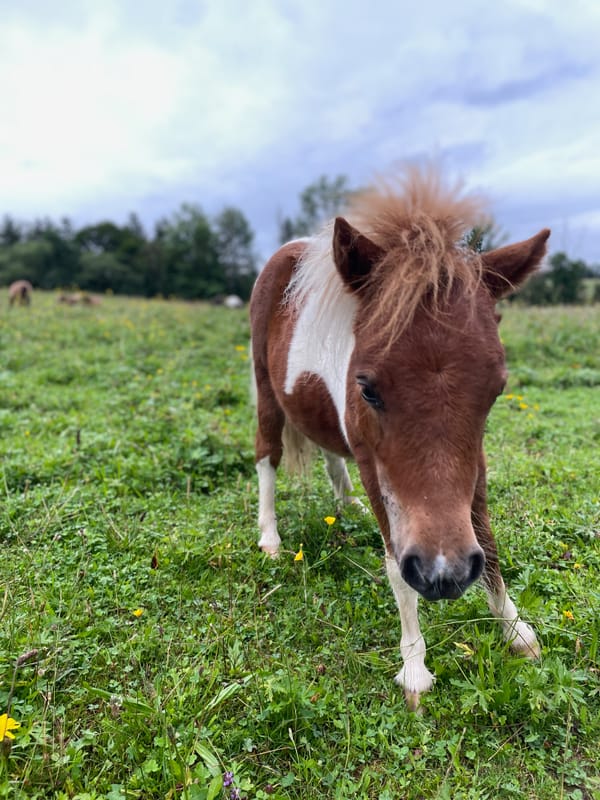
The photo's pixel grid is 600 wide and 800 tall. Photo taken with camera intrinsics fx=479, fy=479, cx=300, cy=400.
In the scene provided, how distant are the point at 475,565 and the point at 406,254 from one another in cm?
109

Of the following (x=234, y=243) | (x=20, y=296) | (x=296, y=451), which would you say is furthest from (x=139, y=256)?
(x=296, y=451)

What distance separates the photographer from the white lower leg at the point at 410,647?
1926 millimetres

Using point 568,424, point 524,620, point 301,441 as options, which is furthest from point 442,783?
point 568,424

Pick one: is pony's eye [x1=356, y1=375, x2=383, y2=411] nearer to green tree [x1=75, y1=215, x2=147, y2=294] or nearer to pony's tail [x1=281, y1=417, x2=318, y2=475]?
pony's tail [x1=281, y1=417, x2=318, y2=475]

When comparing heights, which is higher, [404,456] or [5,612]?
[404,456]

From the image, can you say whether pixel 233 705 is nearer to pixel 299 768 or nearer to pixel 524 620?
pixel 299 768

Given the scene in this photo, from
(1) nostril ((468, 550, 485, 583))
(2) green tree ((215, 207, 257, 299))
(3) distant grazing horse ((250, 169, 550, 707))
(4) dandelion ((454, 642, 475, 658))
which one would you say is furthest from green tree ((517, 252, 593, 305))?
(2) green tree ((215, 207, 257, 299))

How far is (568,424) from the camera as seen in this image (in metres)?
4.74

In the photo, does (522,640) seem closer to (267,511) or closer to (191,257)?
(267,511)

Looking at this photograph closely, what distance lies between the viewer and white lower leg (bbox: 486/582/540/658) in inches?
79.8

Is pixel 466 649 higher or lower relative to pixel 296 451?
lower

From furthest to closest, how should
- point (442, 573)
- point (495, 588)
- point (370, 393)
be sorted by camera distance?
1. point (495, 588)
2. point (370, 393)
3. point (442, 573)

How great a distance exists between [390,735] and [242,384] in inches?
194

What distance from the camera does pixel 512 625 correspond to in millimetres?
2025
